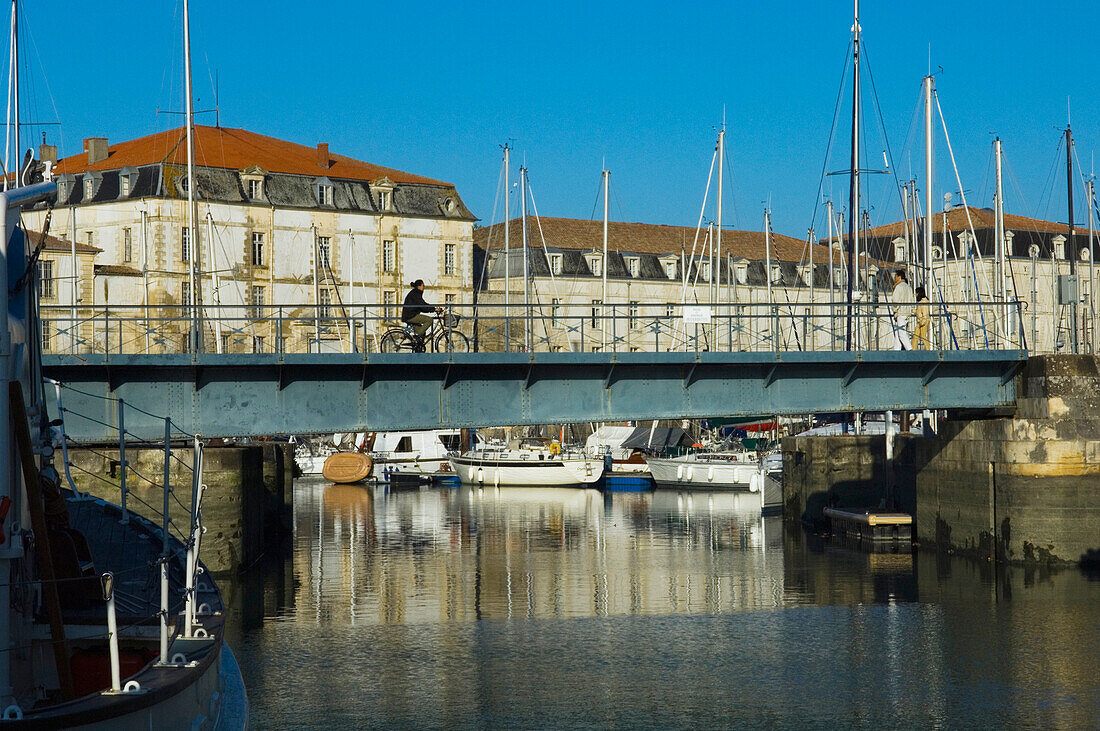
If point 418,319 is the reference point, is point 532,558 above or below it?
below

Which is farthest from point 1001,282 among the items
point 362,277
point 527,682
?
point 362,277

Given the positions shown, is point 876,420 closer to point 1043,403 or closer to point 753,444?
point 753,444

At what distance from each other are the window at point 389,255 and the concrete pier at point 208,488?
2462 inches

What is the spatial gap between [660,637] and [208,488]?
495 inches

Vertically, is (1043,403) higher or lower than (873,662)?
higher

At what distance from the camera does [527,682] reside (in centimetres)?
2200

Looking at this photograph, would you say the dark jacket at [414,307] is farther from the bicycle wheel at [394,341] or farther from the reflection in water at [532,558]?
the reflection in water at [532,558]

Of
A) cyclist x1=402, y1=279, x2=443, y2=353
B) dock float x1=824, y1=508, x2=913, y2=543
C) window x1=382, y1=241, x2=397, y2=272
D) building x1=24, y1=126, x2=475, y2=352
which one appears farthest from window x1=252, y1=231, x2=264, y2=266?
cyclist x1=402, y1=279, x2=443, y2=353

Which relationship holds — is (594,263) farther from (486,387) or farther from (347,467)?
(486,387)

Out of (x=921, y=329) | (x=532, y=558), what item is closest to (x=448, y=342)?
(x=921, y=329)

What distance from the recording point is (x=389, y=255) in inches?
3927

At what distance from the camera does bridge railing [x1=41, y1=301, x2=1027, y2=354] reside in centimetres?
2798

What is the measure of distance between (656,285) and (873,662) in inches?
3663

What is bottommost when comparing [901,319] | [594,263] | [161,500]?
[161,500]
